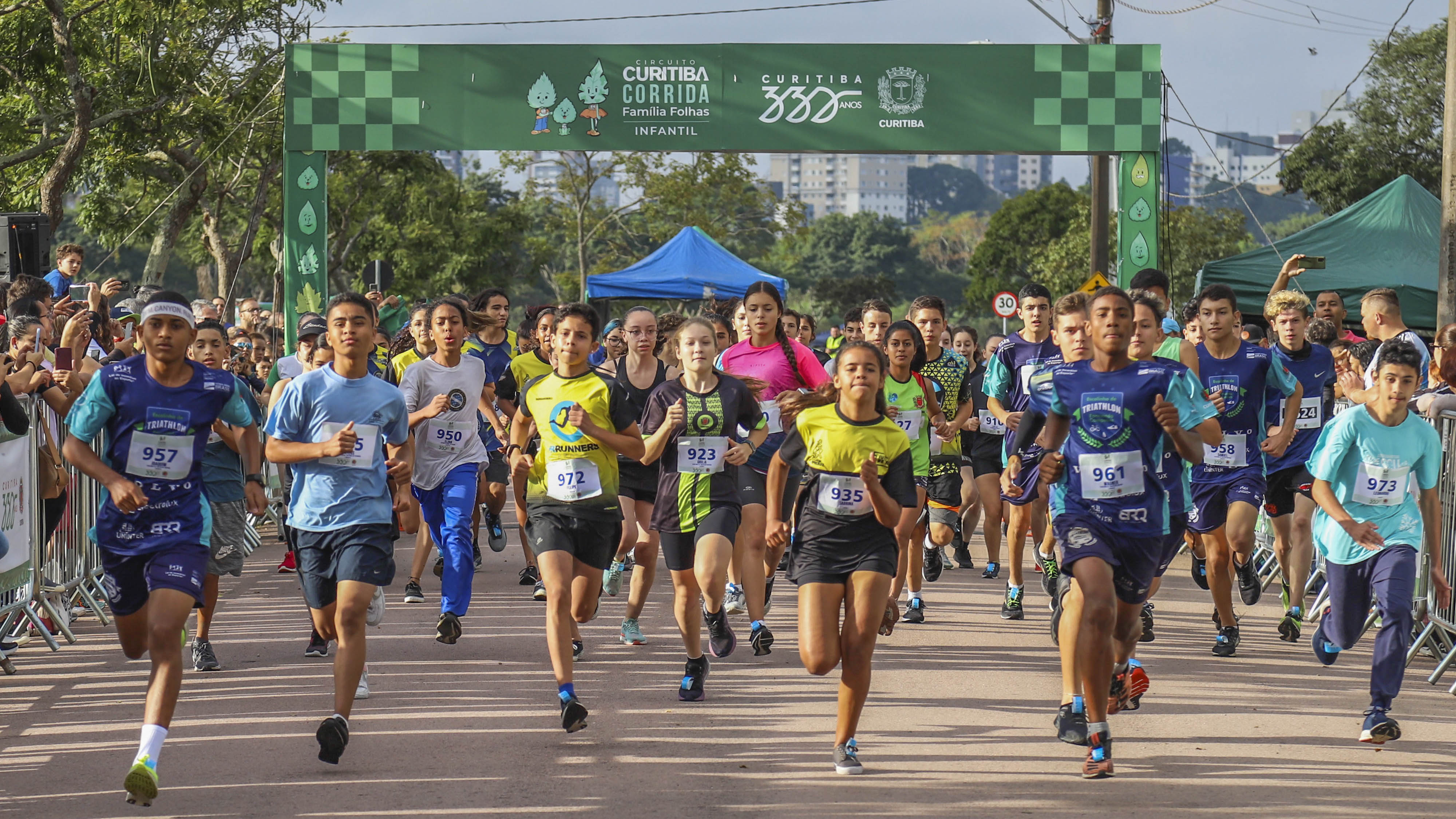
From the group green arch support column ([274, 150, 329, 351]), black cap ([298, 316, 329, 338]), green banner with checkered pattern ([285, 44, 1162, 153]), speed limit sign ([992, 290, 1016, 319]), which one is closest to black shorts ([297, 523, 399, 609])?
black cap ([298, 316, 329, 338])

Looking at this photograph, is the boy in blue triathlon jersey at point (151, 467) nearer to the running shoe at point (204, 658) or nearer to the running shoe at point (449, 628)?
the running shoe at point (204, 658)

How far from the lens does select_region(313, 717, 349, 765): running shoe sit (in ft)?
19.1

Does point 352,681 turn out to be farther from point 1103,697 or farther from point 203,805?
point 1103,697

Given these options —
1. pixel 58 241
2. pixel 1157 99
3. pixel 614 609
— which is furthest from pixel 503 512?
pixel 58 241

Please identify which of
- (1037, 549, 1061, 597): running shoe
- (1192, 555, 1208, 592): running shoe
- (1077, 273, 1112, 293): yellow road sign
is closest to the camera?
(1037, 549, 1061, 597): running shoe

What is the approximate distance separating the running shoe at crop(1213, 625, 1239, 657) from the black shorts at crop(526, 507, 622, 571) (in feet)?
11.8

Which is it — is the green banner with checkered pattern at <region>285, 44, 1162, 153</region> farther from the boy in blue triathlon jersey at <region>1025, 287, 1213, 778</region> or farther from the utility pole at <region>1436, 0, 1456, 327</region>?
the boy in blue triathlon jersey at <region>1025, 287, 1213, 778</region>

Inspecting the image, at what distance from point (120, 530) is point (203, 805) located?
1.10 m

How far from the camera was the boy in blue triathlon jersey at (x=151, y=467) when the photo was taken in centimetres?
581

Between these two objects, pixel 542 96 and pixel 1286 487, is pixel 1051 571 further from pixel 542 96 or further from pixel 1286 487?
pixel 542 96

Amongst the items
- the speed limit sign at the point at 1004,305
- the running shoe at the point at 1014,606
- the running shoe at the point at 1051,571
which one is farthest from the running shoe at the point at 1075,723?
the speed limit sign at the point at 1004,305

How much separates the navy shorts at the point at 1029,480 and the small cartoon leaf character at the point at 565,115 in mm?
9873

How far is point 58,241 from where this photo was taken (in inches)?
2916

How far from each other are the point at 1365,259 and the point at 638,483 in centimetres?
1526
